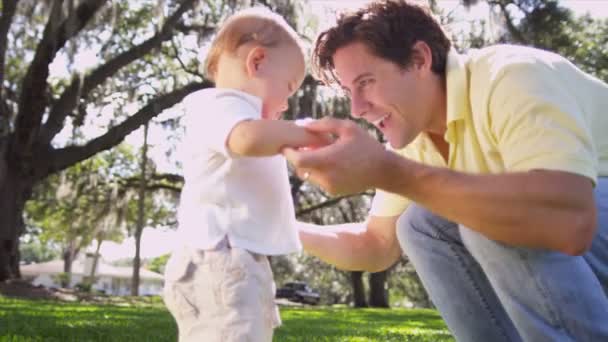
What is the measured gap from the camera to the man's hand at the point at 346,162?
1.49 m

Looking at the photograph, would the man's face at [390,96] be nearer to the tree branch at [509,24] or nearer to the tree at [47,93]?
the tree at [47,93]

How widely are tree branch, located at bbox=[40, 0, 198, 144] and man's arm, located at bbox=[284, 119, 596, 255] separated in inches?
435

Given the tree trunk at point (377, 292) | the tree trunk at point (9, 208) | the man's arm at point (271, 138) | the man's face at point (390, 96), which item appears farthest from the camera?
the tree trunk at point (377, 292)

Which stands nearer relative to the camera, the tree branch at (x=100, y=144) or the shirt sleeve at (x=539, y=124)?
the shirt sleeve at (x=539, y=124)

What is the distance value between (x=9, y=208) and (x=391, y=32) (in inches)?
442

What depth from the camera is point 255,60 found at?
1926 millimetres

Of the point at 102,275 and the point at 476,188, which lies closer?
the point at 476,188

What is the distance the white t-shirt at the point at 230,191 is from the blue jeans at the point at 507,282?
1.45 ft

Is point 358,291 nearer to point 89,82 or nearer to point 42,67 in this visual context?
point 89,82

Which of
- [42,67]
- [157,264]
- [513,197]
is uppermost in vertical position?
[42,67]

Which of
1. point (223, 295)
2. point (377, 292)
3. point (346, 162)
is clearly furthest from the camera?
point (377, 292)

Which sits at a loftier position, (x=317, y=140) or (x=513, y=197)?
(x=317, y=140)

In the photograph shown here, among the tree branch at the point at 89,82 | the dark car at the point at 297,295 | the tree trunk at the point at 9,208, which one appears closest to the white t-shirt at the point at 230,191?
the tree branch at the point at 89,82

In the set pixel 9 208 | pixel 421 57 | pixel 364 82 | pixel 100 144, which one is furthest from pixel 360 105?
pixel 9 208
